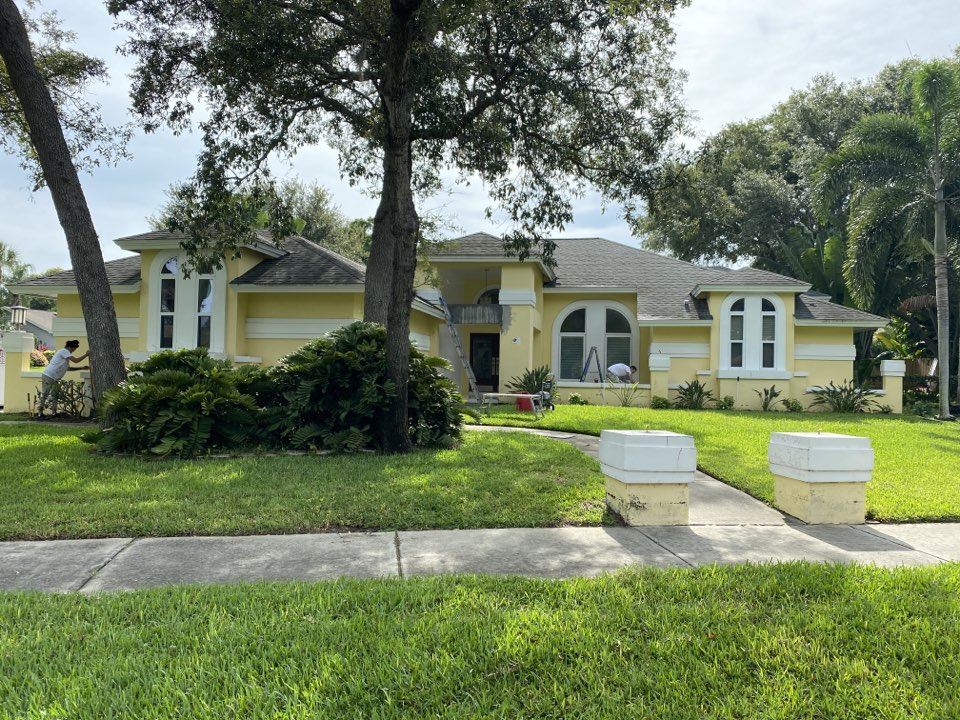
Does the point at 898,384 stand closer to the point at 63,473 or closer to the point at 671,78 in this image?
the point at 671,78

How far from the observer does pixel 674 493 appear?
6027 mm

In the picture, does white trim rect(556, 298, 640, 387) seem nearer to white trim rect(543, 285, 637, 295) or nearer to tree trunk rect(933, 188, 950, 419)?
white trim rect(543, 285, 637, 295)

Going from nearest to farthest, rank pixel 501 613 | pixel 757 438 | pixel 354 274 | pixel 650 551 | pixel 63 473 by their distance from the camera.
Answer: pixel 501 613 < pixel 650 551 < pixel 63 473 < pixel 757 438 < pixel 354 274

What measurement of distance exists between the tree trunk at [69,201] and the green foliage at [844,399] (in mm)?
18957

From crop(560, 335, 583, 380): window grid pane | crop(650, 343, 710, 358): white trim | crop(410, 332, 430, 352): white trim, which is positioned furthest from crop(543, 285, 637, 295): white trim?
crop(410, 332, 430, 352): white trim

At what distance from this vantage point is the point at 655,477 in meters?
5.97

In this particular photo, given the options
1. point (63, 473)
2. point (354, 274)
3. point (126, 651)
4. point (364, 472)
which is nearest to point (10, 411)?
point (354, 274)

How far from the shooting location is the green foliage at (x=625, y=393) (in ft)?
65.6

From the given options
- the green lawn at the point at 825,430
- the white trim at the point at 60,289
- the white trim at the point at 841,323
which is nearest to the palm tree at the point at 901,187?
the white trim at the point at 841,323

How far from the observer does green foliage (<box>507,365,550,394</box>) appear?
20125 millimetres

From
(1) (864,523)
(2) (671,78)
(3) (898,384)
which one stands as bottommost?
(1) (864,523)

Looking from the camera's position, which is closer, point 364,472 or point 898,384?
point 364,472

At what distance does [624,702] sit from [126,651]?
2.43 meters

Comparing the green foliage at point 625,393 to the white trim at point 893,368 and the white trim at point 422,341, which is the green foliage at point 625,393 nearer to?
the white trim at point 422,341
